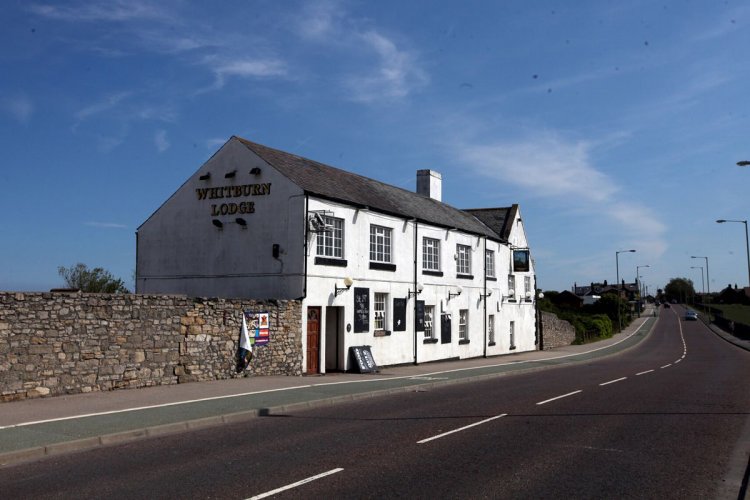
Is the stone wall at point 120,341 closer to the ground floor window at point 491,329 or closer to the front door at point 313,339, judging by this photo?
the front door at point 313,339

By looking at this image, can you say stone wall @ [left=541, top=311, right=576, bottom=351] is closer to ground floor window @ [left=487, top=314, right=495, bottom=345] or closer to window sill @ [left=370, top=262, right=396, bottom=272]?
ground floor window @ [left=487, top=314, right=495, bottom=345]

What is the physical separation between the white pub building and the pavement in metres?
3.02

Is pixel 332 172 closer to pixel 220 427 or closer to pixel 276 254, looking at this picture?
pixel 276 254

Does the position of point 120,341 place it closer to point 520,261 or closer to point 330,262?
point 330,262

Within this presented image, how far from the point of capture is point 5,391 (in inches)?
550

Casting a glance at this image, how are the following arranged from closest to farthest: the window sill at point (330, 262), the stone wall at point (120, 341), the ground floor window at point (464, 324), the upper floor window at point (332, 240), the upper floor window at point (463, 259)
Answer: the stone wall at point (120, 341) → the window sill at point (330, 262) → the upper floor window at point (332, 240) → the upper floor window at point (463, 259) → the ground floor window at point (464, 324)

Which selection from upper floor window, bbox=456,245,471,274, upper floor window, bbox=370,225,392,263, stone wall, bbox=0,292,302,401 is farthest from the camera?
upper floor window, bbox=456,245,471,274

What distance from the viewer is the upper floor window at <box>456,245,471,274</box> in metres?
33.0

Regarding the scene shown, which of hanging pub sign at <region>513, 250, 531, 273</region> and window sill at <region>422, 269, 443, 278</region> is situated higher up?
hanging pub sign at <region>513, 250, 531, 273</region>

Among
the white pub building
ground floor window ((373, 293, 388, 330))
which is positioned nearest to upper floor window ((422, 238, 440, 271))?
the white pub building

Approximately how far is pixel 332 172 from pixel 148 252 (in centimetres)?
806

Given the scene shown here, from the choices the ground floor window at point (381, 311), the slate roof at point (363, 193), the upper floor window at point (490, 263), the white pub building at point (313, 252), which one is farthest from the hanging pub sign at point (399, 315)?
the upper floor window at point (490, 263)

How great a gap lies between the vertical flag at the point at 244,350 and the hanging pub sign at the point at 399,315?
26.7 feet

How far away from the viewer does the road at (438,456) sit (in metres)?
7.69
